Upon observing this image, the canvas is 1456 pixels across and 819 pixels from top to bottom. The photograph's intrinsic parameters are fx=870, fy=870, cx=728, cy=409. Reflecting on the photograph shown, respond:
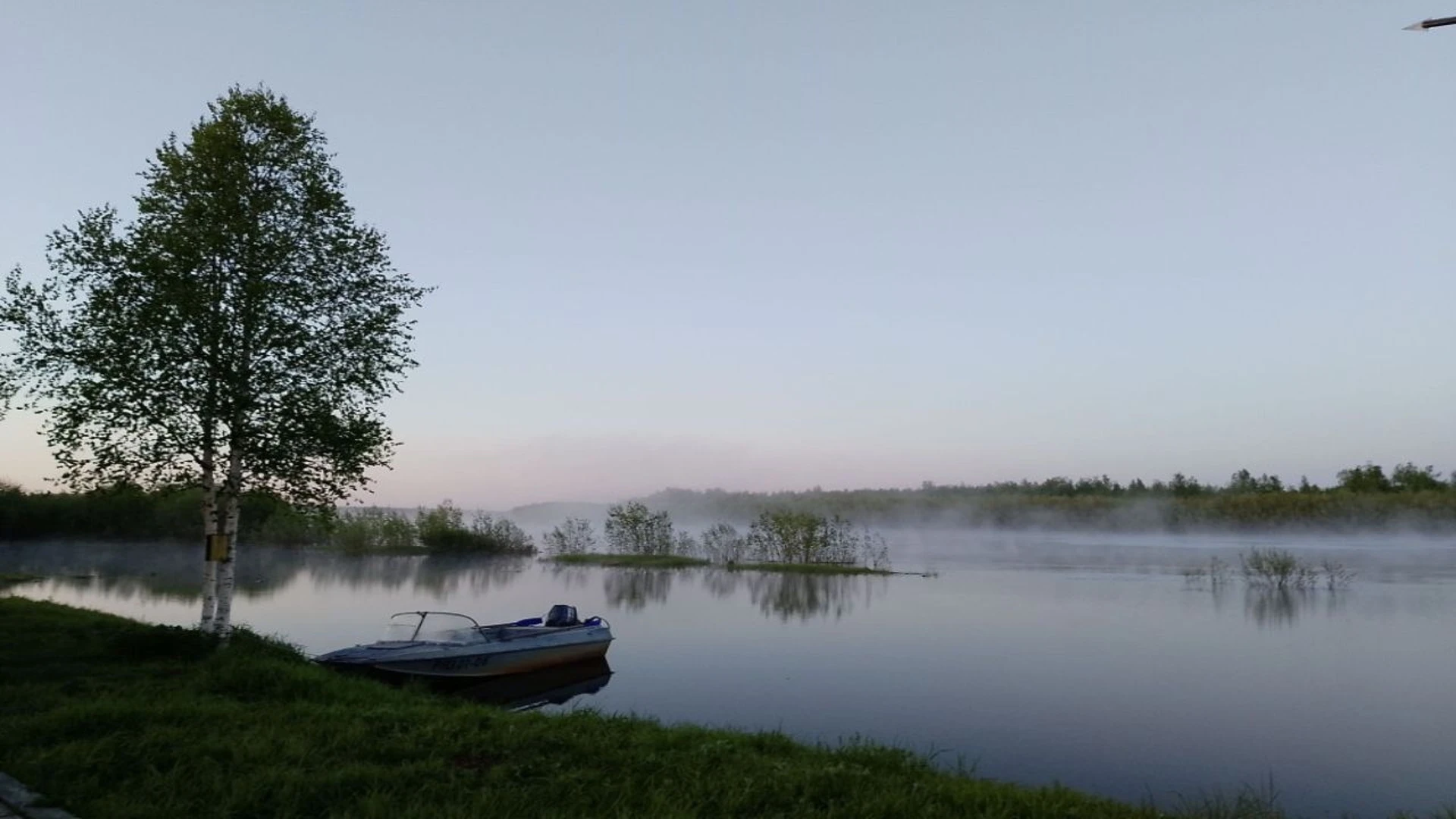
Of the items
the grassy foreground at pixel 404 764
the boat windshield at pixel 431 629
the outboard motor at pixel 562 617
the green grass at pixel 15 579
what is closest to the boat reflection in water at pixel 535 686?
the boat windshield at pixel 431 629

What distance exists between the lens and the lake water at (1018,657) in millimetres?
12883

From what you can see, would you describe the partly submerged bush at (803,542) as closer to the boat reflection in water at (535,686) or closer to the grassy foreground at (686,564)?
the grassy foreground at (686,564)

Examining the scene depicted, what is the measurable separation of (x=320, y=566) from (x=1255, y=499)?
242ft

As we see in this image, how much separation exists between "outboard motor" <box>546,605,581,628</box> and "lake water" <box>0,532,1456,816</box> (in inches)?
61.8

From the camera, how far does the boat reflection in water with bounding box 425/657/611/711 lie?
16969mm

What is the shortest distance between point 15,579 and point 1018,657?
1459 inches

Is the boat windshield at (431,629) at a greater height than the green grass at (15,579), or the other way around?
the boat windshield at (431,629)

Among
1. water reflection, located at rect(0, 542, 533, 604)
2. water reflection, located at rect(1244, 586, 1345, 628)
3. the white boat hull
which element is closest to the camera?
the white boat hull

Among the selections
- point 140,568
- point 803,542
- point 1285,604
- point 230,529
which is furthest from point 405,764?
point 803,542

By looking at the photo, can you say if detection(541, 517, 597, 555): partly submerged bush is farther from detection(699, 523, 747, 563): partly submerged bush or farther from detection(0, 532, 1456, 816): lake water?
detection(0, 532, 1456, 816): lake water

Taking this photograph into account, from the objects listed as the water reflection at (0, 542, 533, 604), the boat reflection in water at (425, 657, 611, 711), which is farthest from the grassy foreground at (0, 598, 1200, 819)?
the water reflection at (0, 542, 533, 604)

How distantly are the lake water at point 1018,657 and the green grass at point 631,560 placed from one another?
15.1 ft

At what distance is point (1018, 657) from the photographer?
70.2 ft

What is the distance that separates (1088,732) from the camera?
46.7 ft
